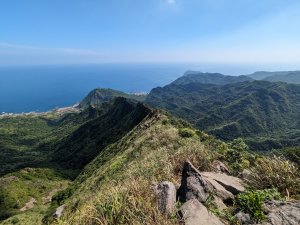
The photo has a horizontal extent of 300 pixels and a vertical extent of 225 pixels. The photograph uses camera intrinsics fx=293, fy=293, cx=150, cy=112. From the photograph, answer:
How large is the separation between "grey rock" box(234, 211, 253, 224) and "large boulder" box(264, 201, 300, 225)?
515 millimetres

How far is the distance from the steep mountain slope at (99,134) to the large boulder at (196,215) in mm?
78599

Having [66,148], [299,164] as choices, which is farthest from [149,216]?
[66,148]

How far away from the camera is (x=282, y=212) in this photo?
8.34 meters

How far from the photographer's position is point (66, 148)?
417ft

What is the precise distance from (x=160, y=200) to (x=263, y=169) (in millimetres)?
4579

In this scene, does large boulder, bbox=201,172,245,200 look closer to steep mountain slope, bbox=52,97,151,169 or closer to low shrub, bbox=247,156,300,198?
low shrub, bbox=247,156,300,198

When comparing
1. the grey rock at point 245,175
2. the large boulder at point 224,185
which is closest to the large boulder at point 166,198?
the large boulder at point 224,185

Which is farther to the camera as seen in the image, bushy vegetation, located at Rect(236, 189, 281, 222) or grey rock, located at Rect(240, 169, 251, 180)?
grey rock, located at Rect(240, 169, 251, 180)

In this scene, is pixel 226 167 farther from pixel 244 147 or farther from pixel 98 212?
pixel 98 212

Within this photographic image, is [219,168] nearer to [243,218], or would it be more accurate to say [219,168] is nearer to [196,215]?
[243,218]

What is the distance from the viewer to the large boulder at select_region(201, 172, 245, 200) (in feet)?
33.9

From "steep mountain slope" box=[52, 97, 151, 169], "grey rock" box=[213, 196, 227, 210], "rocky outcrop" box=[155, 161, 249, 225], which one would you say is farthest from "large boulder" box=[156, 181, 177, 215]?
"steep mountain slope" box=[52, 97, 151, 169]

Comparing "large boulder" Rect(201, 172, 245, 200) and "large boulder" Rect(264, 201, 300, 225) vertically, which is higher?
"large boulder" Rect(264, 201, 300, 225)

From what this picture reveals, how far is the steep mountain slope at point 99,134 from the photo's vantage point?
95.6m
